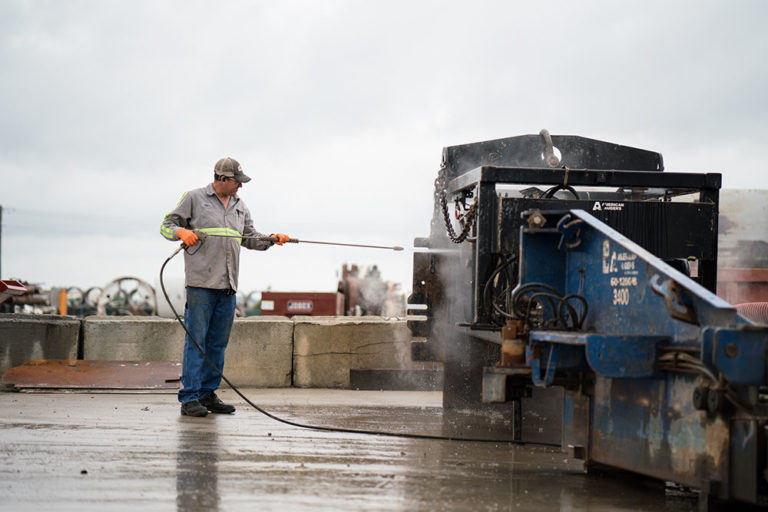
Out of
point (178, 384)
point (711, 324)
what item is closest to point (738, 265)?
point (178, 384)

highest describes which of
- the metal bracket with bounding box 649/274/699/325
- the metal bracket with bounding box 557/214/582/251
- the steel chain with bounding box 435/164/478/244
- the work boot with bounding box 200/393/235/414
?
the steel chain with bounding box 435/164/478/244

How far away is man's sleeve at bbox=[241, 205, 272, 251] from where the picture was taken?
25.3 feet

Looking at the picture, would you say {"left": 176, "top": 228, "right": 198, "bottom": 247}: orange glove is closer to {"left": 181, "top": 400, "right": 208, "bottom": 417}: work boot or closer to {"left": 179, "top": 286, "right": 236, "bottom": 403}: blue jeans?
{"left": 179, "top": 286, "right": 236, "bottom": 403}: blue jeans

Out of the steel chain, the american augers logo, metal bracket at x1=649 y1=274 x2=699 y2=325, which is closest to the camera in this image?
metal bracket at x1=649 y1=274 x2=699 y2=325

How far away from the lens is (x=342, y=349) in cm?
985

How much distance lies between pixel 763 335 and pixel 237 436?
3.56 meters

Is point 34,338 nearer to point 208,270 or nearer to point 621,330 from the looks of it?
point 208,270

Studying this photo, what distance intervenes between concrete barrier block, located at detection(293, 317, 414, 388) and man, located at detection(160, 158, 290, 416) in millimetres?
2380

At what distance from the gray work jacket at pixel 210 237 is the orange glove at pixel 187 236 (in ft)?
0.22

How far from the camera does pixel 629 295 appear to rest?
4.19m

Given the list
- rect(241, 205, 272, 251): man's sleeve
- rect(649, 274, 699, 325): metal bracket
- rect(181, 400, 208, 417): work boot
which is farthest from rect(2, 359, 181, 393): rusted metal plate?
rect(649, 274, 699, 325): metal bracket

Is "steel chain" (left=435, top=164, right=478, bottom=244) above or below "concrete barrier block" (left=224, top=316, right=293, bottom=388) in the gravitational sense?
above

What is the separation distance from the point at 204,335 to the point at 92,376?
2.28m

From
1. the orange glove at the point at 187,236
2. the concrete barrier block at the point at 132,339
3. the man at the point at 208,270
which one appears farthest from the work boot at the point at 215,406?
the concrete barrier block at the point at 132,339
